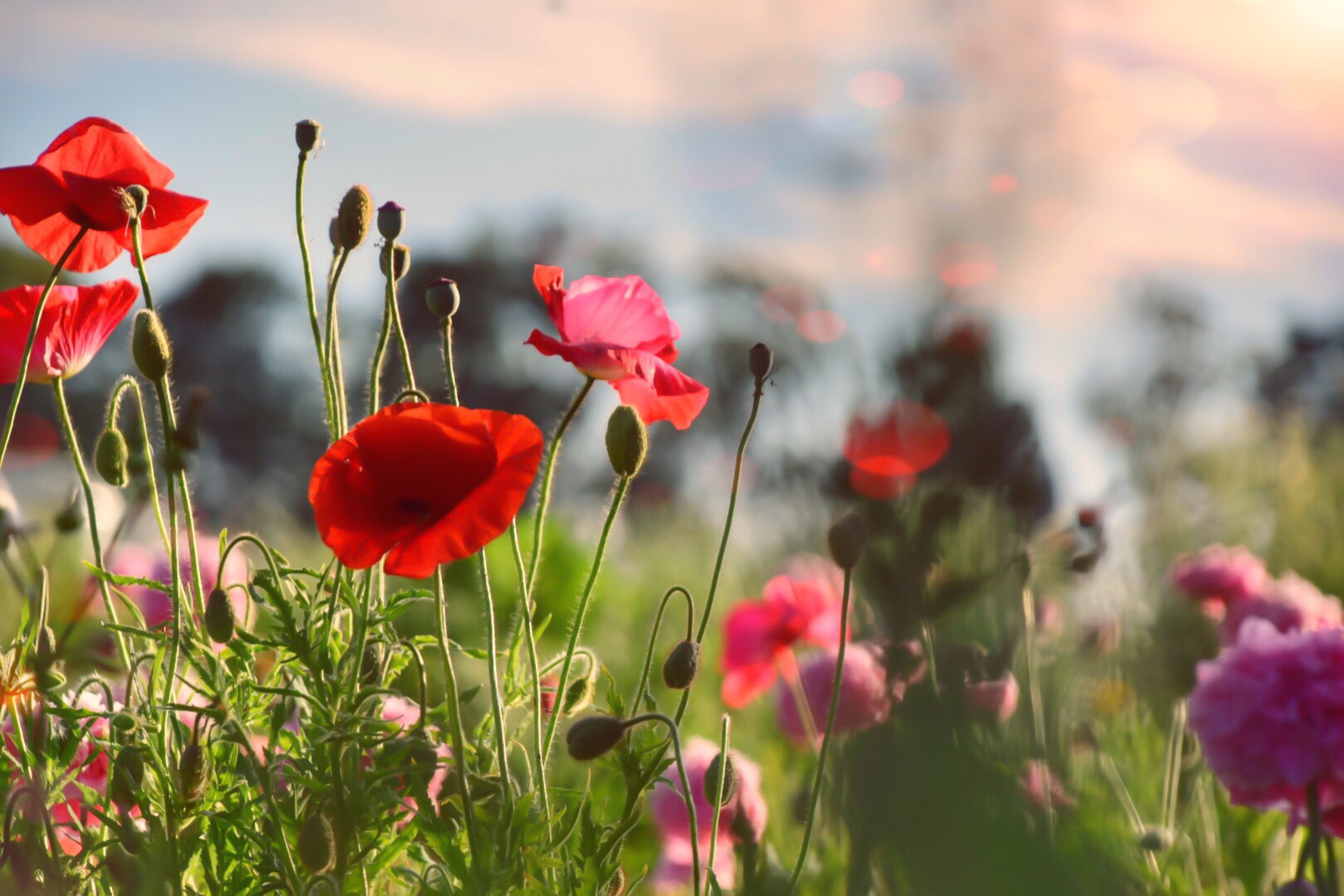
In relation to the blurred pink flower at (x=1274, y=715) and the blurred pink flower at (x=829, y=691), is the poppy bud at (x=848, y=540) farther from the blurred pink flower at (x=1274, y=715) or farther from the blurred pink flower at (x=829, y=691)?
the blurred pink flower at (x=1274, y=715)

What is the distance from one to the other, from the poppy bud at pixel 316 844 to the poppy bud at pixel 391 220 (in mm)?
342

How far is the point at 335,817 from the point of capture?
64cm

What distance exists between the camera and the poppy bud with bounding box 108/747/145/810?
0.67 metres

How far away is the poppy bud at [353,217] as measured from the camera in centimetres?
73

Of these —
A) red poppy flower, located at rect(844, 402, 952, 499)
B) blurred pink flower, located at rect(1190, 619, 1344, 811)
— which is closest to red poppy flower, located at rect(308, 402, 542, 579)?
red poppy flower, located at rect(844, 402, 952, 499)

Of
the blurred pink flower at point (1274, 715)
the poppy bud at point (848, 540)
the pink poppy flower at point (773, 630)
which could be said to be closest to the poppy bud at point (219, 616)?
the poppy bud at point (848, 540)

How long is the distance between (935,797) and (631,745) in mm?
416

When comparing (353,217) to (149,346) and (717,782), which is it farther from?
(717,782)

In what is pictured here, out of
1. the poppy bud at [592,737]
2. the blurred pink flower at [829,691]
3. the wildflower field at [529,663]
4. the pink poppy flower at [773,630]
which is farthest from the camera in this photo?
the pink poppy flower at [773,630]

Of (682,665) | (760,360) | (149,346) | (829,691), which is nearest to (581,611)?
(682,665)

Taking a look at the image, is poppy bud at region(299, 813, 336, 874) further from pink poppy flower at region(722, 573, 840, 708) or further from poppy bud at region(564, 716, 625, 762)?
pink poppy flower at region(722, 573, 840, 708)

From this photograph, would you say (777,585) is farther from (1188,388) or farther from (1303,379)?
(1303,379)

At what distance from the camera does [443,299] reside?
2.35 ft

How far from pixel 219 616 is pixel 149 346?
6.5 inches
